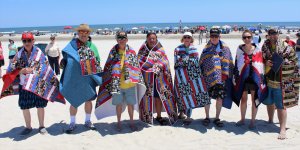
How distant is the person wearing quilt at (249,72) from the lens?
19.0 feet

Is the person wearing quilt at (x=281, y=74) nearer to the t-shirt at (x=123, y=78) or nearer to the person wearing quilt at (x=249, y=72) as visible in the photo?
the person wearing quilt at (x=249, y=72)

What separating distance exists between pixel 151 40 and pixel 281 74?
2.42 metres

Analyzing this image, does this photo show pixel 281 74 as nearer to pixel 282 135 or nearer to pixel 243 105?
pixel 243 105

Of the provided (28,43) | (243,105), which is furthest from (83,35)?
(243,105)

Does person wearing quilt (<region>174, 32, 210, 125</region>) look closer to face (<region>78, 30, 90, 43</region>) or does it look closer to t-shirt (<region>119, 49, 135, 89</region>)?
t-shirt (<region>119, 49, 135, 89</region>)

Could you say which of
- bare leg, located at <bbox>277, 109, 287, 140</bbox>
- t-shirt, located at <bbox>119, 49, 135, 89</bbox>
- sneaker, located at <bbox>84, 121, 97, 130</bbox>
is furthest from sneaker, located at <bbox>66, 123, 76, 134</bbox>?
bare leg, located at <bbox>277, 109, 287, 140</bbox>

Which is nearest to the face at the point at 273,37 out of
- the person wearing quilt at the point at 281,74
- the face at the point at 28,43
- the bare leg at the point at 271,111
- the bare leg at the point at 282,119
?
the person wearing quilt at the point at 281,74

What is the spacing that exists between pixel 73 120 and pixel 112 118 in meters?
1.15

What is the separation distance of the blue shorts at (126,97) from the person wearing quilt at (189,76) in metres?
0.92

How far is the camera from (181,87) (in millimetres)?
6168

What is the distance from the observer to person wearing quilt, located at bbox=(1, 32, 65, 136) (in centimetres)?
549

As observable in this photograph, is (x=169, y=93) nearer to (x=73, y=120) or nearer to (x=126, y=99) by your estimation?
(x=126, y=99)

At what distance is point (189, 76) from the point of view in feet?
19.9

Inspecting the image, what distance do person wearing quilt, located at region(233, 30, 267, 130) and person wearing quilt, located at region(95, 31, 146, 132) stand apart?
5.92 feet
